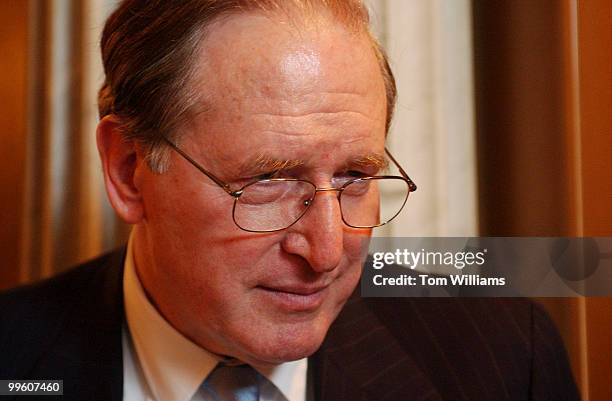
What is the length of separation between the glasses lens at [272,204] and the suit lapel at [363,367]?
312mm

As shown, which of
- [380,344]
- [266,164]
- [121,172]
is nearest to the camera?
[266,164]

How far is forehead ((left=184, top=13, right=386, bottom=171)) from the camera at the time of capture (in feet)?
3.62

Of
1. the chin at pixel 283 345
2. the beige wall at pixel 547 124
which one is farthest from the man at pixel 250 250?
the beige wall at pixel 547 124

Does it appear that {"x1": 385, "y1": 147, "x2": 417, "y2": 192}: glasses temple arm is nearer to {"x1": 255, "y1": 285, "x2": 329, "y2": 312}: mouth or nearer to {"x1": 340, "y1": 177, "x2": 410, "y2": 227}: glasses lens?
{"x1": 340, "y1": 177, "x2": 410, "y2": 227}: glasses lens

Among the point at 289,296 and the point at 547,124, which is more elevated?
the point at 547,124

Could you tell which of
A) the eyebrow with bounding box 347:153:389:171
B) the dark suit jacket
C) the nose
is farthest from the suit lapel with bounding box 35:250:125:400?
the eyebrow with bounding box 347:153:389:171

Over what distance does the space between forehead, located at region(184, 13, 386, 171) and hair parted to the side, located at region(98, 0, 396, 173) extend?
23mm

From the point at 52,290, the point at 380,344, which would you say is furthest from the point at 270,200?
the point at 52,290

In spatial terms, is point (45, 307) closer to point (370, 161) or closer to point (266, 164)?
point (266, 164)

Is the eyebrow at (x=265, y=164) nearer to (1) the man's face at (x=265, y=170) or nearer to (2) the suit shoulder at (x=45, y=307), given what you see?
(1) the man's face at (x=265, y=170)

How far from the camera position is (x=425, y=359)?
136 cm

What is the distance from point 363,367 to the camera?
1.33 meters

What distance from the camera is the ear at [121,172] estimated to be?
124 cm

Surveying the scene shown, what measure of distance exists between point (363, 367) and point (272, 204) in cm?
40
